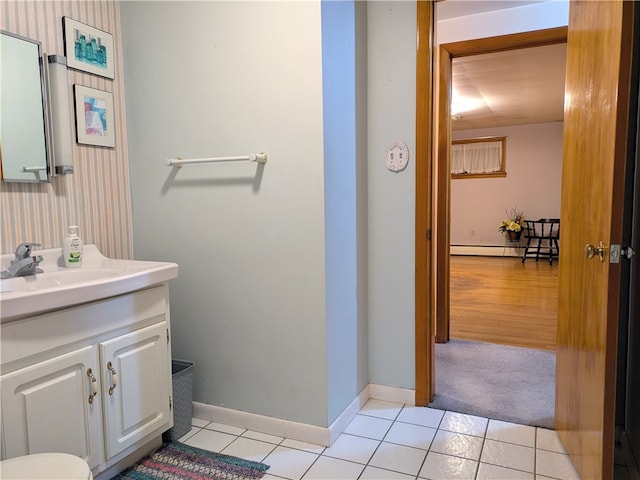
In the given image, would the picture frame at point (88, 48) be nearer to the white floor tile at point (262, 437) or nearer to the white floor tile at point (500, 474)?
the white floor tile at point (262, 437)

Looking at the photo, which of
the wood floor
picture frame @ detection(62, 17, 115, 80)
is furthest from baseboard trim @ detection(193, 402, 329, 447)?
the wood floor

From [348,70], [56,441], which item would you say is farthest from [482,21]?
[56,441]

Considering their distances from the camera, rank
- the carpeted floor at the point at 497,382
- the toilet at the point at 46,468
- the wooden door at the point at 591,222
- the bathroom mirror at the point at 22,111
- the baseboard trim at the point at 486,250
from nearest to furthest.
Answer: the toilet at the point at 46,468, the wooden door at the point at 591,222, the bathroom mirror at the point at 22,111, the carpeted floor at the point at 497,382, the baseboard trim at the point at 486,250

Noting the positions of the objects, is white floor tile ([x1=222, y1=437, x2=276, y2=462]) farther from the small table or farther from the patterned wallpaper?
the small table

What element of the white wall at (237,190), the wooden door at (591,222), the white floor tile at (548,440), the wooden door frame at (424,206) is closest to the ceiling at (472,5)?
the wooden door frame at (424,206)

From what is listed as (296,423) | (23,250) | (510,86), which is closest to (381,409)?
(296,423)

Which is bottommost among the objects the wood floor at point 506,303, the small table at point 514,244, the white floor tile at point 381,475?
the white floor tile at point 381,475

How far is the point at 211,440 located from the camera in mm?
1962

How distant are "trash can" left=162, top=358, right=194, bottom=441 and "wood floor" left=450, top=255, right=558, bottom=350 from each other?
2157 mm

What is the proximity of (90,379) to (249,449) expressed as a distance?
74cm

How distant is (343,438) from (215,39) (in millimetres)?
1858

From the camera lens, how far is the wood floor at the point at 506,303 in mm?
3457

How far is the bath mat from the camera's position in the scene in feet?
5.54

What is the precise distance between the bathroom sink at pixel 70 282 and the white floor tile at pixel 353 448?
3.28 ft
